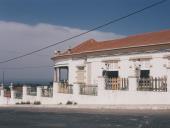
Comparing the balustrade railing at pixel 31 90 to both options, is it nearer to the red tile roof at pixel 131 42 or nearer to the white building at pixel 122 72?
the white building at pixel 122 72

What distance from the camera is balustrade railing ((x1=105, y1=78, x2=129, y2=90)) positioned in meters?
28.6

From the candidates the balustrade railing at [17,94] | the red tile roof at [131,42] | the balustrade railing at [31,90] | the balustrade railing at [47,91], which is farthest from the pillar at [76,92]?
the balustrade railing at [17,94]

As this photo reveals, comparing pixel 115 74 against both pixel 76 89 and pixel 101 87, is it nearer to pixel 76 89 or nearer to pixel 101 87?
pixel 76 89

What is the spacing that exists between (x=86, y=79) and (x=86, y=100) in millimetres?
6344

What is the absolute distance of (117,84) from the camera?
29.0 metres

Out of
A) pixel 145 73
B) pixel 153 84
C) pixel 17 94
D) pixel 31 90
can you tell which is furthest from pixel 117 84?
pixel 17 94

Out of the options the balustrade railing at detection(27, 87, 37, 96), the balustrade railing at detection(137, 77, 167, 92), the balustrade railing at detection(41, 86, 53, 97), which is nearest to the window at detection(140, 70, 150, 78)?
the balustrade railing at detection(137, 77, 167, 92)

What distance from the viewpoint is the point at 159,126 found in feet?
50.6

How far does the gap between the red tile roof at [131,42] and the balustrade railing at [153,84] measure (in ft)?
13.7

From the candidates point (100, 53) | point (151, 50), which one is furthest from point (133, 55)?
point (100, 53)

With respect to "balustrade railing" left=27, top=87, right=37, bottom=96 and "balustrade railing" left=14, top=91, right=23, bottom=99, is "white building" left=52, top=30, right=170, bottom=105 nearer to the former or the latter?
Result: "balustrade railing" left=27, top=87, right=37, bottom=96

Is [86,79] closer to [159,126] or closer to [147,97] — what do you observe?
[147,97]

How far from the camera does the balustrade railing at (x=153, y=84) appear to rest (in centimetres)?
2572

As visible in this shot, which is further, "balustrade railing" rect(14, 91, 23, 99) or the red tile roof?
"balustrade railing" rect(14, 91, 23, 99)
